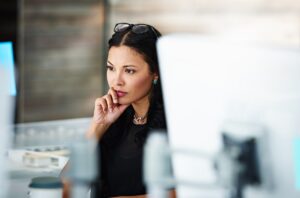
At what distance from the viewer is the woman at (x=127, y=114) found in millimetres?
2275

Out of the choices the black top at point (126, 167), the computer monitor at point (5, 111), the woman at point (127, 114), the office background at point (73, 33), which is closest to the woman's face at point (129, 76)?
the woman at point (127, 114)

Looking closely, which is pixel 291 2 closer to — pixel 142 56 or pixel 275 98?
pixel 142 56

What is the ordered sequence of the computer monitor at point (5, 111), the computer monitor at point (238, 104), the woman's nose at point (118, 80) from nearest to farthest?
the computer monitor at point (238, 104) < the computer monitor at point (5, 111) < the woman's nose at point (118, 80)

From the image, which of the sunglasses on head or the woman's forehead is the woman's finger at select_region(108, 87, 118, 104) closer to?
the woman's forehead

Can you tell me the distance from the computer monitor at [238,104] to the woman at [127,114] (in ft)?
2.26

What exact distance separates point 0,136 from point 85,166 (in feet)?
1.04

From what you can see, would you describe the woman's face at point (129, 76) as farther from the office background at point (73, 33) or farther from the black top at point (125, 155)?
the office background at point (73, 33)

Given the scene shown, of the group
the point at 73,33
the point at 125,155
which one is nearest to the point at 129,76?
the point at 125,155

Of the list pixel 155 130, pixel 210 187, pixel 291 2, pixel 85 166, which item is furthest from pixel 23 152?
pixel 291 2

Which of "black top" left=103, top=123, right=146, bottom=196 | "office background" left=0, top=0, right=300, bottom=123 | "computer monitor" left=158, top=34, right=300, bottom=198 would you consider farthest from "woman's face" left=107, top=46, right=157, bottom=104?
"office background" left=0, top=0, right=300, bottom=123

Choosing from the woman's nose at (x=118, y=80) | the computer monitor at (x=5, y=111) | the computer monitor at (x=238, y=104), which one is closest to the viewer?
the computer monitor at (x=238, y=104)

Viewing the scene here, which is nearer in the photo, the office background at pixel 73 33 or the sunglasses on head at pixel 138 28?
the sunglasses on head at pixel 138 28

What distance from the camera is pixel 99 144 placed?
2309 millimetres

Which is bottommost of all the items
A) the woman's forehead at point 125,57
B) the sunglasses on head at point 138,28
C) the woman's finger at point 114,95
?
the woman's finger at point 114,95
